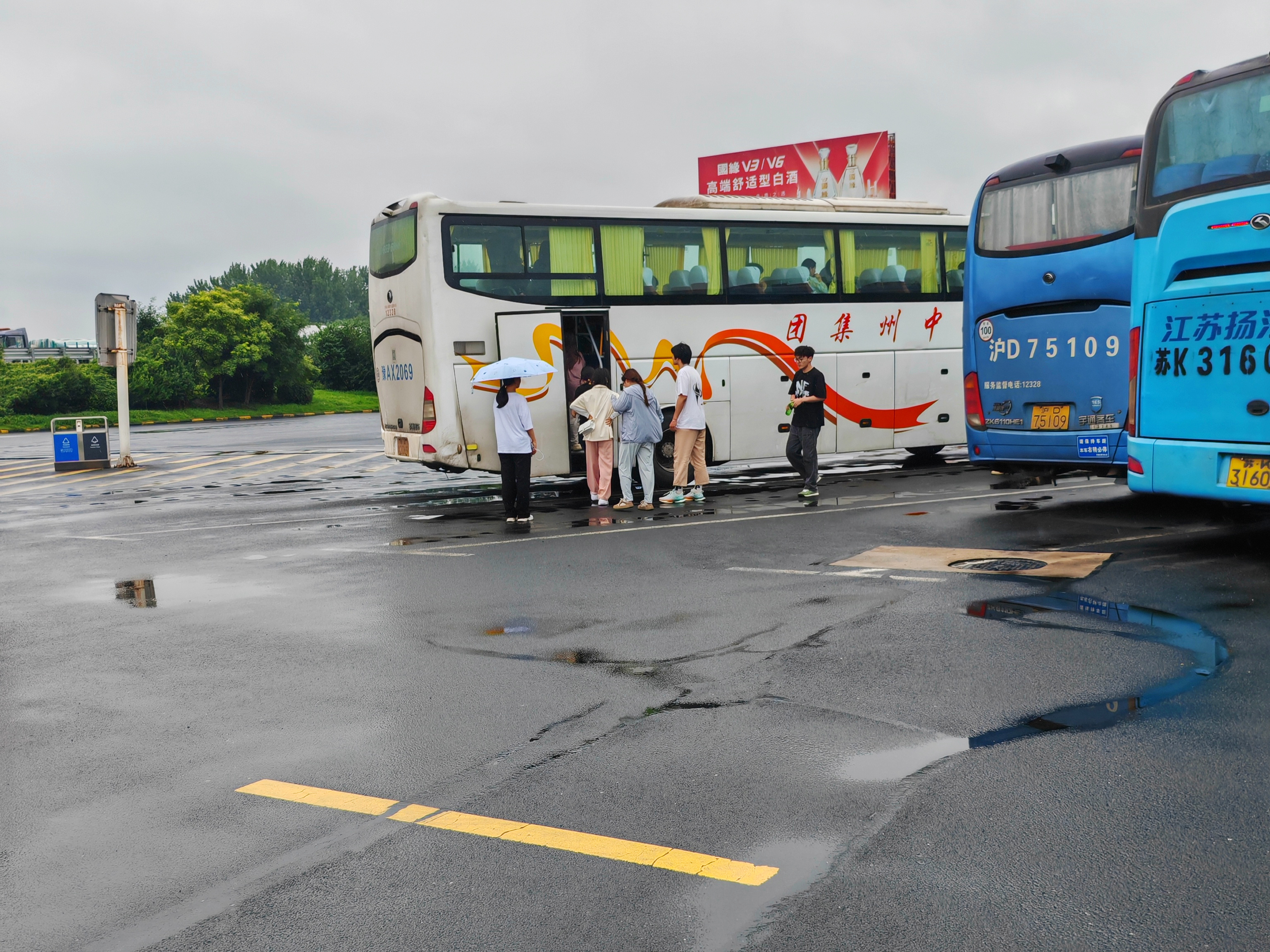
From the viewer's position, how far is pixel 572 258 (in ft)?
50.9

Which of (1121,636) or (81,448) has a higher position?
(81,448)

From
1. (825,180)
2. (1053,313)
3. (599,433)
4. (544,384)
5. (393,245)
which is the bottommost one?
(599,433)

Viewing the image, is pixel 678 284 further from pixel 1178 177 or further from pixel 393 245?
pixel 1178 177

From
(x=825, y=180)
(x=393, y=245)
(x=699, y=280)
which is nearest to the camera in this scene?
(x=393, y=245)

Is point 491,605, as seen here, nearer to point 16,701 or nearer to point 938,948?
point 16,701

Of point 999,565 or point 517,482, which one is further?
point 517,482

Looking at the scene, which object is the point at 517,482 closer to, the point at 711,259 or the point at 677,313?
the point at 677,313

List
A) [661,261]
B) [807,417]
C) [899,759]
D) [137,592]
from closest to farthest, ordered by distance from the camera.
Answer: [899,759], [137,592], [807,417], [661,261]

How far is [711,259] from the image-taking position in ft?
54.0

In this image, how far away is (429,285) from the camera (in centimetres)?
1464

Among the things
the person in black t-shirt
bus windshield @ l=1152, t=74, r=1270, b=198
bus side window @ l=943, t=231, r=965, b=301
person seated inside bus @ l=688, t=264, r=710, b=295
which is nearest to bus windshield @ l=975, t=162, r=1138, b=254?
the person in black t-shirt

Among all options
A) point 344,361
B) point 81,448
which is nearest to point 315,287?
point 344,361

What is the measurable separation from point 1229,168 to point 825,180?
119 feet

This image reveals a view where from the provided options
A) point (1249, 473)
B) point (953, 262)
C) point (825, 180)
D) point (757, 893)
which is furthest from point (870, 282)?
point (825, 180)
